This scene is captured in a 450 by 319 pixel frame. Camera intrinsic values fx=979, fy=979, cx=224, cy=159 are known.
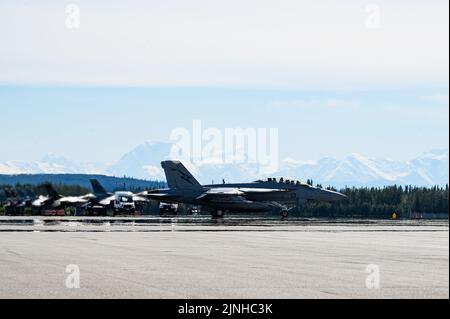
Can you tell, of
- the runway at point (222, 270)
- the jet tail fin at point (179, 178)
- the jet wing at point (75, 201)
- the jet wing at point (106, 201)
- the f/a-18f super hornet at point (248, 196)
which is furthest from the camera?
the jet wing at point (75, 201)

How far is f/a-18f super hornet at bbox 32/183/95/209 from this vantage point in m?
150

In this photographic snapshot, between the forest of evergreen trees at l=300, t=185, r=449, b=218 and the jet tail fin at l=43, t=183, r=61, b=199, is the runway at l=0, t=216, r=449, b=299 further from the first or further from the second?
the forest of evergreen trees at l=300, t=185, r=449, b=218

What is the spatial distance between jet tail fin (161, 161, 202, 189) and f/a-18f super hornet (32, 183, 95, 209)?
123 feet

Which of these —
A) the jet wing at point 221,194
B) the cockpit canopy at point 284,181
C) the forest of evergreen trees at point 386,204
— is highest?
the cockpit canopy at point 284,181

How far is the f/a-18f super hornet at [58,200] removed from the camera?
150375mm

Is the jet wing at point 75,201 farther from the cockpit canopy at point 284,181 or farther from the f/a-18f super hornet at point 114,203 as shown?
the cockpit canopy at point 284,181

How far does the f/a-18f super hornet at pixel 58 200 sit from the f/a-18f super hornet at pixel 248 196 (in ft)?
131

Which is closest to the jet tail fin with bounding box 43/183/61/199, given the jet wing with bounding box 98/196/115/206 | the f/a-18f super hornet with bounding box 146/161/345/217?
the jet wing with bounding box 98/196/115/206

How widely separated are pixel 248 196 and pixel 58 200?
55.7m

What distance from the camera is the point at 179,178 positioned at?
360ft

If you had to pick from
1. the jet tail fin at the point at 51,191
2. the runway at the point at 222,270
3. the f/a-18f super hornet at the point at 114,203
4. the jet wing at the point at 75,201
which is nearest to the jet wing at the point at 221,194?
the f/a-18f super hornet at the point at 114,203

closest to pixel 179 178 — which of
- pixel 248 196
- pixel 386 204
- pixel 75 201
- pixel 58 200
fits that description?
pixel 248 196

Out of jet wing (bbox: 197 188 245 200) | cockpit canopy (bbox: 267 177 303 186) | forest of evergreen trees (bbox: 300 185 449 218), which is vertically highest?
cockpit canopy (bbox: 267 177 303 186)
